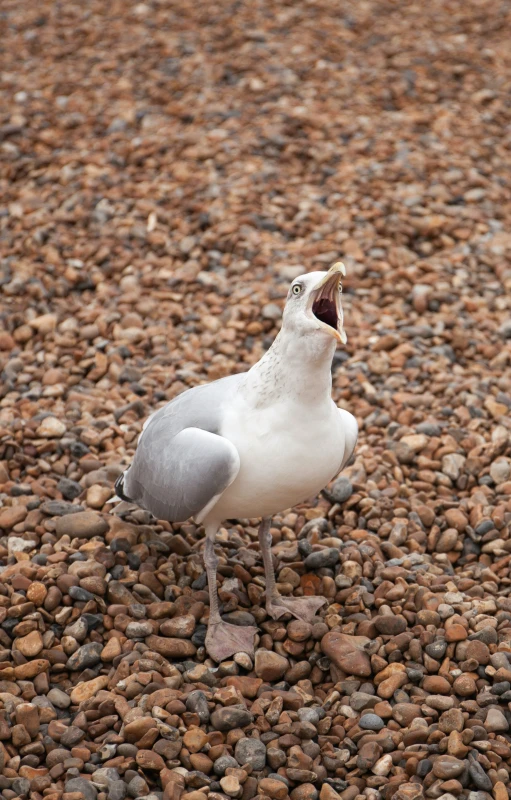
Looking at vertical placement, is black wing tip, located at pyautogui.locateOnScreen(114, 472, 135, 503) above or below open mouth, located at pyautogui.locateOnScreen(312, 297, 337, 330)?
below

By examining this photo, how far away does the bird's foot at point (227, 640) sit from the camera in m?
3.46

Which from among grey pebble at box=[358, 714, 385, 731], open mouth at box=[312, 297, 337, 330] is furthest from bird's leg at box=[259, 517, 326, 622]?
open mouth at box=[312, 297, 337, 330]

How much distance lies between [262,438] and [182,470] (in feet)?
1.05

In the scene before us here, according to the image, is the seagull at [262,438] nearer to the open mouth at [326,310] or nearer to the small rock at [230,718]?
the open mouth at [326,310]

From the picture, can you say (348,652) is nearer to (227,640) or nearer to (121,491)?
(227,640)

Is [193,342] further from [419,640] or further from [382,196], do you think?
[419,640]

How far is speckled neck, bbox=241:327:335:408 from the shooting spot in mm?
3172

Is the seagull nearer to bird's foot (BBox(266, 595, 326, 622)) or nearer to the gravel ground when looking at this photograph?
bird's foot (BBox(266, 595, 326, 622))

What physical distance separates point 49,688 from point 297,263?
11.2ft

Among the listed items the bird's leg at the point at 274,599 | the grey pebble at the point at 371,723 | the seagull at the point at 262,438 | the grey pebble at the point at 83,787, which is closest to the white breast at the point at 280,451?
the seagull at the point at 262,438

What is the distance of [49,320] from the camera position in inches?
217

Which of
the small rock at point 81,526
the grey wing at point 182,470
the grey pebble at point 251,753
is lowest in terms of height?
the grey pebble at point 251,753

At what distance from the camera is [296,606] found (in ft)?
12.3

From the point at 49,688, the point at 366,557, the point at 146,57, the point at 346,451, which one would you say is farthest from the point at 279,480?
A: the point at 146,57
